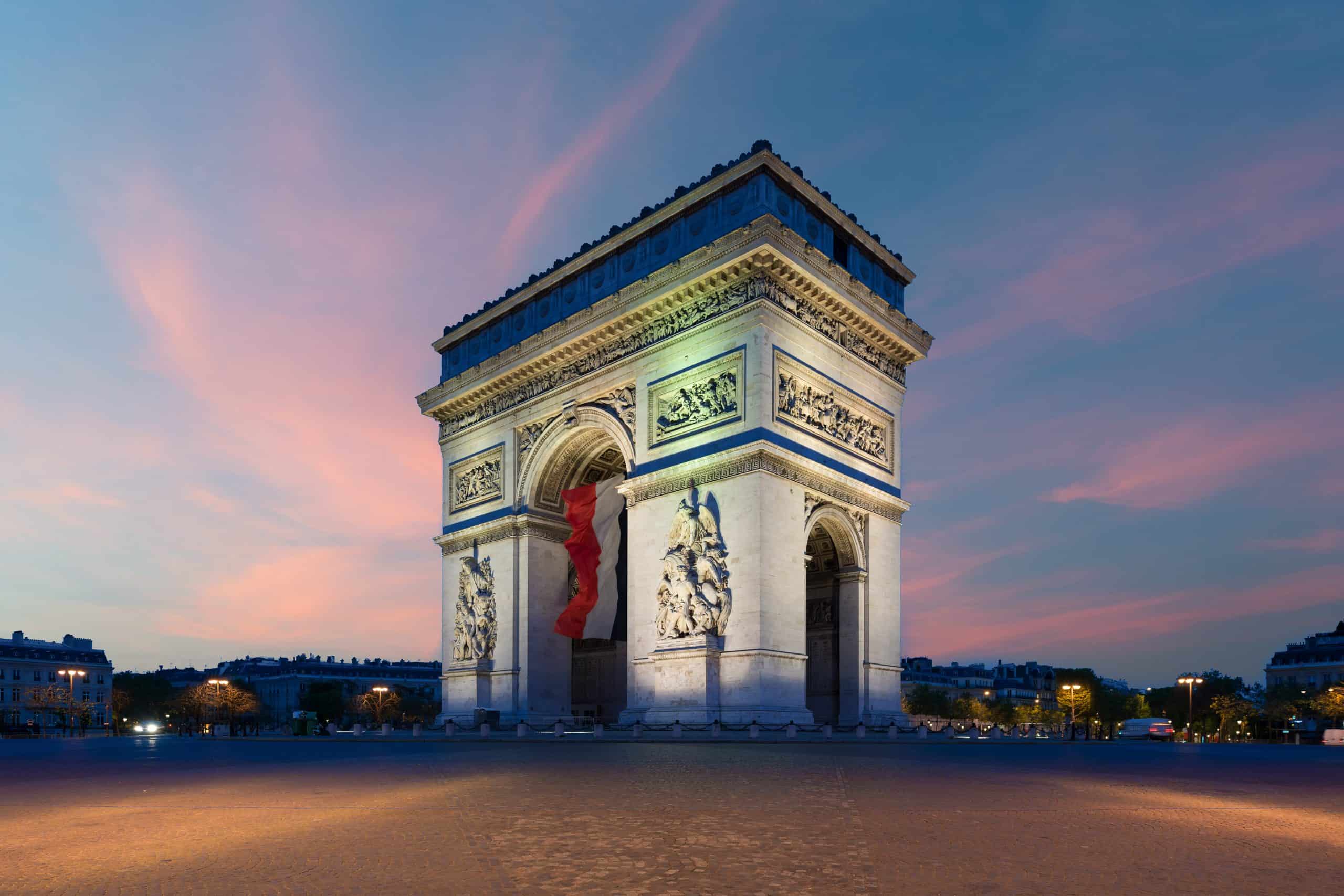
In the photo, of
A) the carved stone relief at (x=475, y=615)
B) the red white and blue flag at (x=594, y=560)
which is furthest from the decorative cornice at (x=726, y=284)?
the carved stone relief at (x=475, y=615)

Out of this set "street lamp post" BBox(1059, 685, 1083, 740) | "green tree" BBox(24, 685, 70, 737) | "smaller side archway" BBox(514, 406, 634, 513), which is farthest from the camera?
"green tree" BBox(24, 685, 70, 737)

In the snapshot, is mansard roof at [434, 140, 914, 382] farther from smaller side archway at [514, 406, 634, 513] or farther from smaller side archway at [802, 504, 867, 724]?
smaller side archway at [802, 504, 867, 724]

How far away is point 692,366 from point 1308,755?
18943 mm

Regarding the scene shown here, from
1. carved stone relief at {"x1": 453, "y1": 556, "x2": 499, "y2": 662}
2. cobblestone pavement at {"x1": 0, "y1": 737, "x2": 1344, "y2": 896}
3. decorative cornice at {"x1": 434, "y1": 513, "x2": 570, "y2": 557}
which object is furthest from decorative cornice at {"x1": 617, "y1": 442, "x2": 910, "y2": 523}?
cobblestone pavement at {"x1": 0, "y1": 737, "x2": 1344, "y2": 896}

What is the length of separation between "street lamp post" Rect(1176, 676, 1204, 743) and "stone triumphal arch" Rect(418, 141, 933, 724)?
1152 inches

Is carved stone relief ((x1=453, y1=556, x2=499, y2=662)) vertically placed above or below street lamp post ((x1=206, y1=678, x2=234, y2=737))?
above

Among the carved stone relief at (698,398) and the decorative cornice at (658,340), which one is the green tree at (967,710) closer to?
the decorative cornice at (658,340)

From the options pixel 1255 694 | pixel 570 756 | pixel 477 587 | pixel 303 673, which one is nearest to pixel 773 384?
pixel 570 756

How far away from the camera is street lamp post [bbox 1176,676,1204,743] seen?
60.5m

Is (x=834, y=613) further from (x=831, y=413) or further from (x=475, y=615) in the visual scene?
(x=475, y=615)

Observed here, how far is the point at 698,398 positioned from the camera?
88.8 ft

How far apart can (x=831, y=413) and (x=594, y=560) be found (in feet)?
29.9

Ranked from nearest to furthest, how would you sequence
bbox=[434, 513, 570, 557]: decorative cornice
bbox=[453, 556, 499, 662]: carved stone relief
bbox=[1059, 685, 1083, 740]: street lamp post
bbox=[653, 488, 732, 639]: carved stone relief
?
bbox=[653, 488, 732, 639]: carved stone relief, bbox=[434, 513, 570, 557]: decorative cornice, bbox=[453, 556, 499, 662]: carved stone relief, bbox=[1059, 685, 1083, 740]: street lamp post

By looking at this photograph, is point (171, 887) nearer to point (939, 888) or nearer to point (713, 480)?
point (939, 888)
